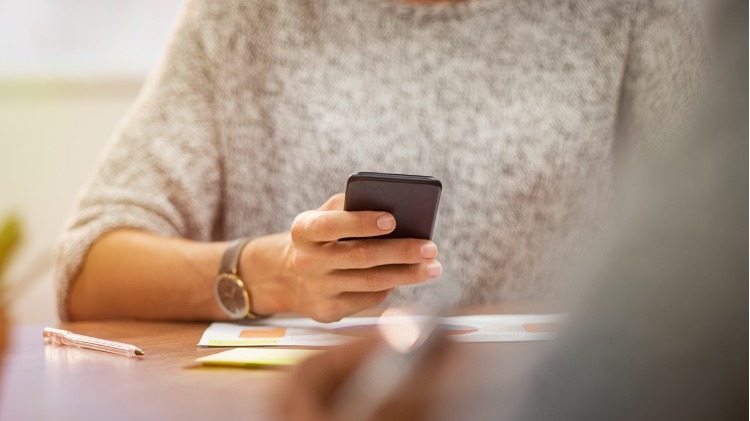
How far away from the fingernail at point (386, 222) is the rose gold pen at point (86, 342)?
0.76ft

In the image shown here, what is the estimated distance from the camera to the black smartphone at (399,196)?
642mm

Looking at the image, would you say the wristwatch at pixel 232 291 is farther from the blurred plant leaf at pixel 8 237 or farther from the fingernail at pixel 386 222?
the blurred plant leaf at pixel 8 237

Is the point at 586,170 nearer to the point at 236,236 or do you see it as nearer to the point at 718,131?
the point at 236,236

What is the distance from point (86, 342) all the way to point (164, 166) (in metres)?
0.37

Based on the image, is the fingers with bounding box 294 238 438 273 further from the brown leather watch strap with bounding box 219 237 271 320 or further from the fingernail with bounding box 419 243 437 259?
the brown leather watch strap with bounding box 219 237 271 320

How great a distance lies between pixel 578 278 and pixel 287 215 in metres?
0.87

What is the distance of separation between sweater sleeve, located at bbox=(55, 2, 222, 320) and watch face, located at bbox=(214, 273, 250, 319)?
166 mm

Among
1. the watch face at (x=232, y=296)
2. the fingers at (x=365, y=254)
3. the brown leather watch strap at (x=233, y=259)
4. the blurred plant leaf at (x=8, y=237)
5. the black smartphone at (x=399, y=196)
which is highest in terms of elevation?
the blurred plant leaf at (x=8, y=237)

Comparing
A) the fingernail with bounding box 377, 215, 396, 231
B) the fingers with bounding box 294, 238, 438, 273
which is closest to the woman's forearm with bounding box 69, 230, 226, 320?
the fingers with bounding box 294, 238, 438, 273

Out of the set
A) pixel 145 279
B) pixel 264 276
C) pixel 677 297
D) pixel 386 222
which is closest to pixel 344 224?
pixel 386 222

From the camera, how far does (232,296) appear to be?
83cm

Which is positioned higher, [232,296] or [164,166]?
[164,166]

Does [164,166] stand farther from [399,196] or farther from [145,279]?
[399,196]

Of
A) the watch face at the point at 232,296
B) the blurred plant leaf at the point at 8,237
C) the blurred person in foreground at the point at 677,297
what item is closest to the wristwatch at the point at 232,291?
the watch face at the point at 232,296
